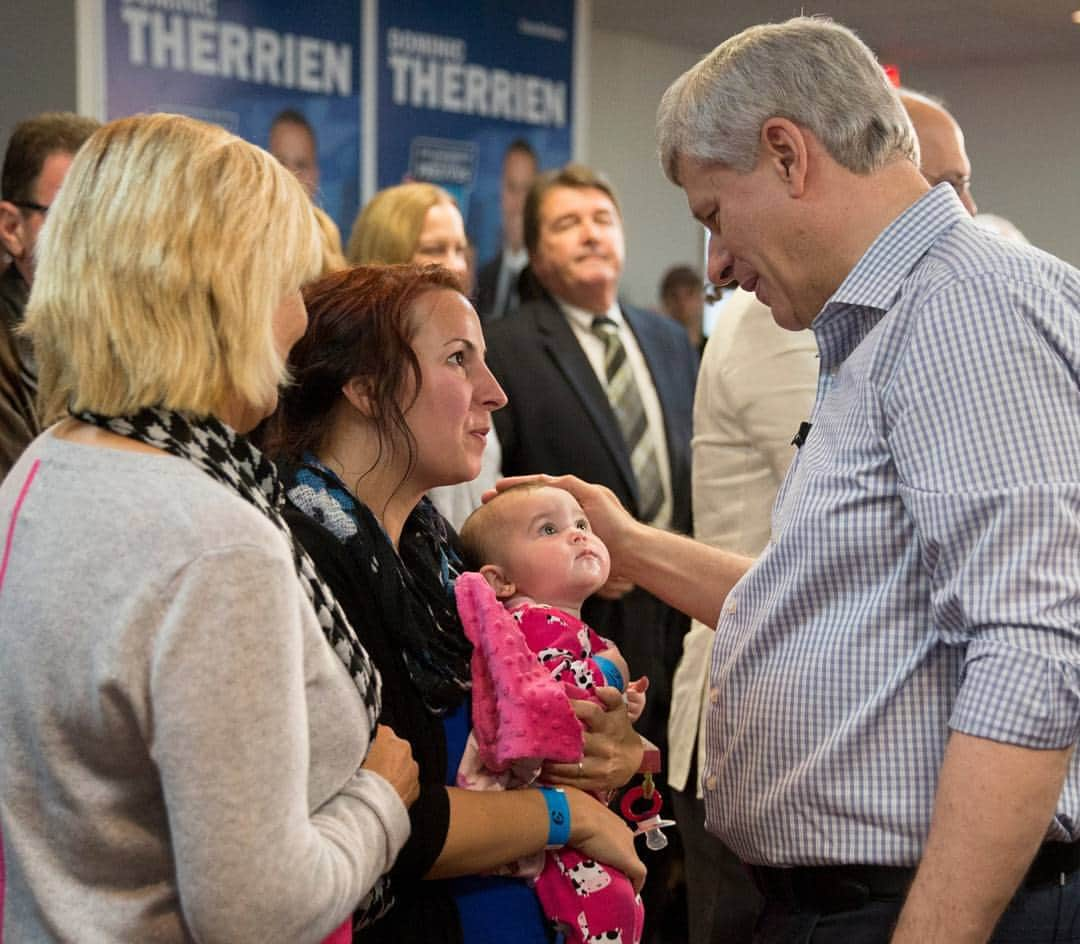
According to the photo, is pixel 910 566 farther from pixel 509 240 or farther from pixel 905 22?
pixel 905 22

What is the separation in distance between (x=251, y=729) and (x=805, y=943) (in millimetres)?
773

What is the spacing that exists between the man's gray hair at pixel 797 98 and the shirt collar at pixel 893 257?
0.09 m

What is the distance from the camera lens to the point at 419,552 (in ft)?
6.68

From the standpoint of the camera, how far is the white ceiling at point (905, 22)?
8828 millimetres

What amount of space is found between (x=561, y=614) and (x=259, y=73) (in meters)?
4.27

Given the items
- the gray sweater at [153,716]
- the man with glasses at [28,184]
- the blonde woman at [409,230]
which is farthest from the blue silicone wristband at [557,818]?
the blonde woman at [409,230]

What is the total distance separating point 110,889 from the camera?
4.31 ft

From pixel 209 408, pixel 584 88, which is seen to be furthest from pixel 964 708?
pixel 584 88

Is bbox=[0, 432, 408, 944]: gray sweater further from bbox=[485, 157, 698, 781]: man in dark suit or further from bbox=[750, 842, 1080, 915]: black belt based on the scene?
bbox=[485, 157, 698, 781]: man in dark suit

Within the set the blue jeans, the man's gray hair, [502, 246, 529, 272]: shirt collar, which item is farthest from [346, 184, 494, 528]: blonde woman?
[502, 246, 529, 272]: shirt collar

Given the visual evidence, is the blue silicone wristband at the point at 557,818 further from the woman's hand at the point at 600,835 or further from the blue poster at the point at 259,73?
the blue poster at the point at 259,73

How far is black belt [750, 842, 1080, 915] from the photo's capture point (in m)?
1.53

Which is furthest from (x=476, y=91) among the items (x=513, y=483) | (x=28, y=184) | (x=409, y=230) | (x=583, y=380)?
(x=513, y=483)

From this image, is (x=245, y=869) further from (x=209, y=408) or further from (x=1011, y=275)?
(x=1011, y=275)
